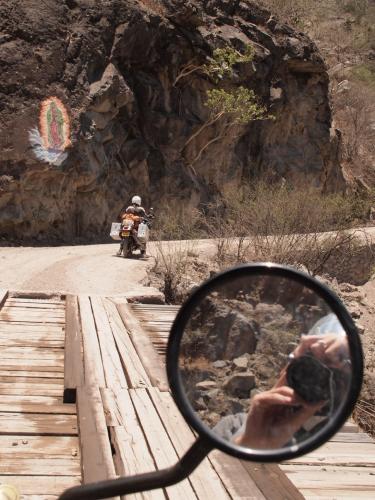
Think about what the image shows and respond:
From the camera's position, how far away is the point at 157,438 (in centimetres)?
249

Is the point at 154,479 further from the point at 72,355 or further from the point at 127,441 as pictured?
the point at 72,355

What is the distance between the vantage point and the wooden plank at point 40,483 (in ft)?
6.95

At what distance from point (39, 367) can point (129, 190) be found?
48.3 ft

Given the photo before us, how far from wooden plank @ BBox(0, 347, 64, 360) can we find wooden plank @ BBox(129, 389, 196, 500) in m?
1.01

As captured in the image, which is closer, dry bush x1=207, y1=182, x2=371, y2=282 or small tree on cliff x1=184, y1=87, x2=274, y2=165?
dry bush x1=207, y1=182, x2=371, y2=282

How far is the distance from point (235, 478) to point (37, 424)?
3.58ft

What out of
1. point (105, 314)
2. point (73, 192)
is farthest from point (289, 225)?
point (105, 314)

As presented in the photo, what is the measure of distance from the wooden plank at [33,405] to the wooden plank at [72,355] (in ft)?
0.25

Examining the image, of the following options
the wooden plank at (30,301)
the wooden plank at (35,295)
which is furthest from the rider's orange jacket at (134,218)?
the wooden plank at (30,301)

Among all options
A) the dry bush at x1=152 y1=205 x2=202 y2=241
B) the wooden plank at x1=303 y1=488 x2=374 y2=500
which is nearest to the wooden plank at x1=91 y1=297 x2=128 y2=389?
the wooden plank at x1=303 y1=488 x2=374 y2=500

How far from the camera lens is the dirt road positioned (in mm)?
8648

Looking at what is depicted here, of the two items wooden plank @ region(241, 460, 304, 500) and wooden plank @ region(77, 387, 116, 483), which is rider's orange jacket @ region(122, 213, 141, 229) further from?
wooden plank @ region(241, 460, 304, 500)

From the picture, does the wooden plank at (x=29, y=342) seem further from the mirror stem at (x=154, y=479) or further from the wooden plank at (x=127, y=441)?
the mirror stem at (x=154, y=479)

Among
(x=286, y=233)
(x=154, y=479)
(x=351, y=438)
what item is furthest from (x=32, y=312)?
(x=286, y=233)
